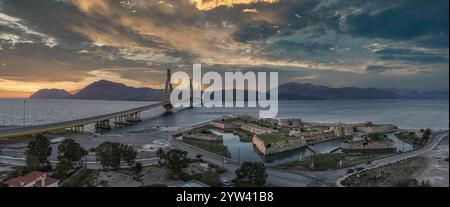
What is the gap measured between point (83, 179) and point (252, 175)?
440cm

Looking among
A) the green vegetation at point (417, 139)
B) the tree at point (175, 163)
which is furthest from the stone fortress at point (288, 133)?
the tree at point (175, 163)

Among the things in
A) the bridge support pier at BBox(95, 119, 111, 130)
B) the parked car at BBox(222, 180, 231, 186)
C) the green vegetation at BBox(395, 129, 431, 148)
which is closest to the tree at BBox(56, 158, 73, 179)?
the parked car at BBox(222, 180, 231, 186)

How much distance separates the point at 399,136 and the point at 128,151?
727 inches

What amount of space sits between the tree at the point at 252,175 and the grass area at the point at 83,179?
354 centimetres

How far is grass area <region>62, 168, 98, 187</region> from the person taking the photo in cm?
743

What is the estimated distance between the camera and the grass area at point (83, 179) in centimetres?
743

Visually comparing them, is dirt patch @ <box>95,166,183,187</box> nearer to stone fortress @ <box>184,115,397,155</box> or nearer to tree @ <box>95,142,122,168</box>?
tree @ <box>95,142,122,168</box>

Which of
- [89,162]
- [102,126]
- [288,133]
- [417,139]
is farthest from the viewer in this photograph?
[102,126]

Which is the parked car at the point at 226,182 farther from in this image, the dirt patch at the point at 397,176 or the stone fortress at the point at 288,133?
the stone fortress at the point at 288,133

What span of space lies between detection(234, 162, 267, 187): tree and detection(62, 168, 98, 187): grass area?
354cm

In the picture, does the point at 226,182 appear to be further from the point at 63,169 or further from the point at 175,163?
the point at 63,169

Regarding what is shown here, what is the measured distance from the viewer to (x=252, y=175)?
7445mm

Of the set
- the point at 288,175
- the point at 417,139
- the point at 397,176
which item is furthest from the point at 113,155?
the point at 417,139
